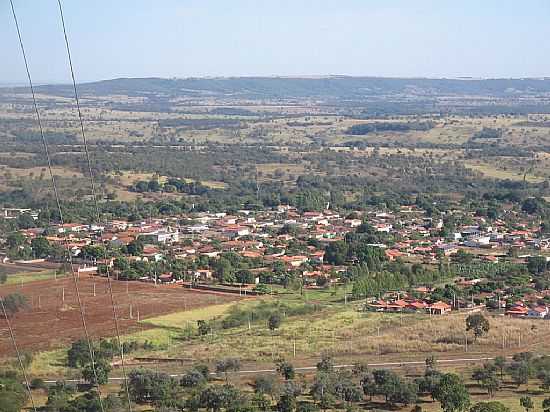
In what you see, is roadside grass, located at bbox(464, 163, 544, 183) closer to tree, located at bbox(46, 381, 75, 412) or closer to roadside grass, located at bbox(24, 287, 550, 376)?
roadside grass, located at bbox(24, 287, 550, 376)

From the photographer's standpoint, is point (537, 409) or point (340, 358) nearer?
point (537, 409)

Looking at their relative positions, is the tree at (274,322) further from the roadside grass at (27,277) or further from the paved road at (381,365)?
the roadside grass at (27,277)

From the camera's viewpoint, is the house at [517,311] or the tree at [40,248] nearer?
the house at [517,311]

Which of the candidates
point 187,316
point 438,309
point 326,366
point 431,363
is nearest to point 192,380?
point 326,366

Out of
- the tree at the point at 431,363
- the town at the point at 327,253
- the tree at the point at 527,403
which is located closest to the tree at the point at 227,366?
the tree at the point at 431,363

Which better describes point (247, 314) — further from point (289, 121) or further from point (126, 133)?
point (289, 121)

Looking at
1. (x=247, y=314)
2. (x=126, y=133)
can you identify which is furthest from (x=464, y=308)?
(x=126, y=133)
